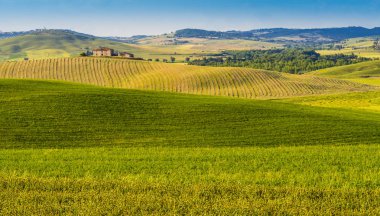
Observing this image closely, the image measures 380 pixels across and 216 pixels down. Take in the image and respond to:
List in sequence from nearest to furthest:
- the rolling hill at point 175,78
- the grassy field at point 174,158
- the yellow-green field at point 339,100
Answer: the grassy field at point 174,158
the yellow-green field at point 339,100
the rolling hill at point 175,78

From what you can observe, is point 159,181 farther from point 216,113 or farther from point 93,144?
point 216,113

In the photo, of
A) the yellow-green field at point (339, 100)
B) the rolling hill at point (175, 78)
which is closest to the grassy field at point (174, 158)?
the yellow-green field at point (339, 100)

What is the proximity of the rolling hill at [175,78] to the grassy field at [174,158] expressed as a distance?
2114 inches

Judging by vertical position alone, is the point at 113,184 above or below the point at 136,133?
above

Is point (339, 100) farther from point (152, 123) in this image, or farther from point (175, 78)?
point (152, 123)

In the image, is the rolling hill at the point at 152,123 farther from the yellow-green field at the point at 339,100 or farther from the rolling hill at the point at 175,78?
the rolling hill at the point at 175,78

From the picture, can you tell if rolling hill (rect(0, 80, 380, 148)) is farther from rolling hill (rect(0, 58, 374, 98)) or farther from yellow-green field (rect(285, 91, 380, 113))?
rolling hill (rect(0, 58, 374, 98))

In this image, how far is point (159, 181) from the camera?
14.0m

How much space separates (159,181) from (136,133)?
18770 millimetres

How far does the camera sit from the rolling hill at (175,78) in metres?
99.8

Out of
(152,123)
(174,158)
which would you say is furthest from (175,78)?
(174,158)

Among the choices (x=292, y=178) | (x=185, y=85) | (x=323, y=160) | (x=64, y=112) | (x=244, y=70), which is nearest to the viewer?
(x=292, y=178)

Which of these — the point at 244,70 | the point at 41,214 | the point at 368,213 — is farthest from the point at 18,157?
the point at 244,70

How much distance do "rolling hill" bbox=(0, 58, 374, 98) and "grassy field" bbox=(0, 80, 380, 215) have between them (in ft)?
176
